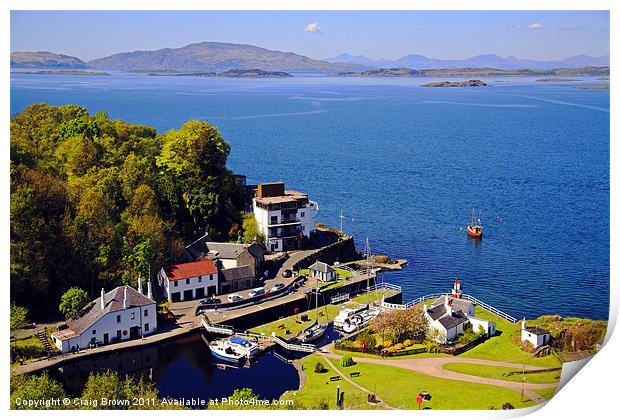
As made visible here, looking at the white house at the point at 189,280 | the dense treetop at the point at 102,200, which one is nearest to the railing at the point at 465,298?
the white house at the point at 189,280

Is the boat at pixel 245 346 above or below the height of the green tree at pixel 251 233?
below

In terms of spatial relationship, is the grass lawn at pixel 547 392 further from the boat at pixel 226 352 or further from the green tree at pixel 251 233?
the green tree at pixel 251 233

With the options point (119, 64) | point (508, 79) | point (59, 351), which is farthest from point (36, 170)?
point (508, 79)

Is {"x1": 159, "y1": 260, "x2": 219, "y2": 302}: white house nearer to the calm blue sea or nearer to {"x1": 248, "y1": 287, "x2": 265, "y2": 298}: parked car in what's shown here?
{"x1": 248, "y1": 287, "x2": 265, "y2": 298}: parked car

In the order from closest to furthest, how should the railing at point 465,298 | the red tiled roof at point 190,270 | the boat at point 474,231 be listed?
the railing at point 465,298 < the red tiled roof at point 190,270 < the boat at point 474,231

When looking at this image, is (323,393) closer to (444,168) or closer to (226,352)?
(226,352)

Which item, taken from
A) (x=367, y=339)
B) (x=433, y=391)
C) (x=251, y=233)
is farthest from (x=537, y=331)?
(x=251, y=233)

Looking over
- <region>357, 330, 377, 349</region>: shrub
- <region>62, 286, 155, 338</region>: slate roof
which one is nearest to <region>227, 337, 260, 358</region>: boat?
<region>62, 286, 155, 338</region>: slate roof

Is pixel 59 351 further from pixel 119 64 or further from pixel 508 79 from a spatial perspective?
pixel 508 79

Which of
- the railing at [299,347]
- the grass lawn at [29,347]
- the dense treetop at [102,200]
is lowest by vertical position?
the railing at [299,347]
